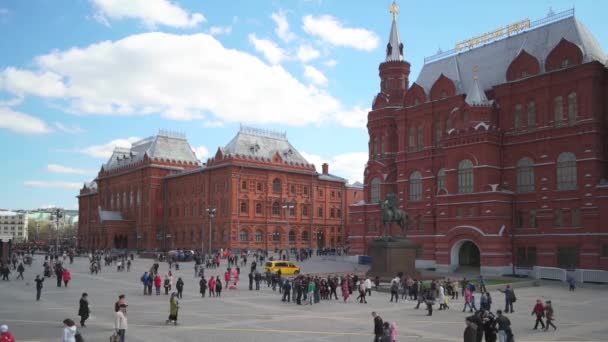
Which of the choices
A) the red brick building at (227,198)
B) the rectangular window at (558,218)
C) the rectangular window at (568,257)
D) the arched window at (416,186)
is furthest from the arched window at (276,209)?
the rectangular window at (568,257)

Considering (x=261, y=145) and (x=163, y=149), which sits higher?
(x=163, y=149)

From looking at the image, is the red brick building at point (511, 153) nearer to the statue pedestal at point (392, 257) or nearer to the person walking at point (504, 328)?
the statue pedestal at point (392, 257)

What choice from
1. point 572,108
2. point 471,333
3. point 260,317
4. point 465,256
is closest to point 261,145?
point 465,256

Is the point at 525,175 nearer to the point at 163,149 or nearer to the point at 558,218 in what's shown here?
the point at 558,218

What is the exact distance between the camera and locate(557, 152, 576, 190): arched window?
48.8 meters

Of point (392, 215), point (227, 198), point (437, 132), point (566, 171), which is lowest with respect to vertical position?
point (392, 215)

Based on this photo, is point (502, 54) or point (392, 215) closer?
point (392, 215)

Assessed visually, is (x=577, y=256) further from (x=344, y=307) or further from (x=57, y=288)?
(x=57, y=288)

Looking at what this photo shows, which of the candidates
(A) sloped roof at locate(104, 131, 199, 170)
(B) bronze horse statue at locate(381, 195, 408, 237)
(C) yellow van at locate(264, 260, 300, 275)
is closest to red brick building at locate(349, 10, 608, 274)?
(B) bronze horse statue at locate(381, 195, 408, 237)

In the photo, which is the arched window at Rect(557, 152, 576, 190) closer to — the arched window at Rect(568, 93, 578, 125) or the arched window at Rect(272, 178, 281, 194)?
the arched window at Rect(568, 93, 578, 125)

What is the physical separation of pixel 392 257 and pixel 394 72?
3269 centimetres

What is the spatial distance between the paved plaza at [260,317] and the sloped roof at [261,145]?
162 ft

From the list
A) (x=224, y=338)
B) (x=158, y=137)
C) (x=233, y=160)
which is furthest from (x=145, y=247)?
(x=224, y=338)

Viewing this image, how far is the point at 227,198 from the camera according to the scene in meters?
83.9
